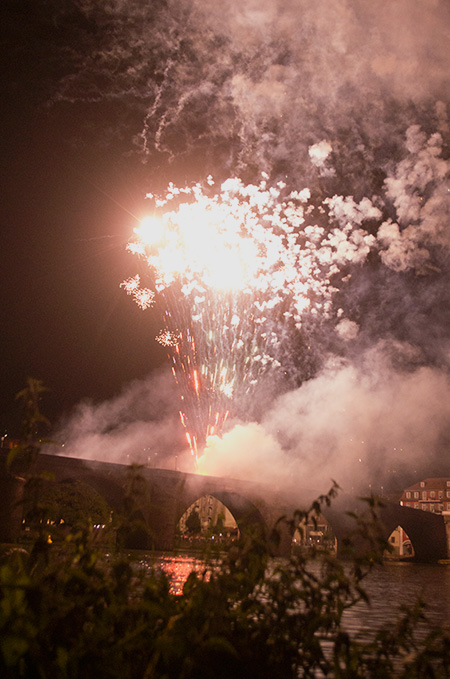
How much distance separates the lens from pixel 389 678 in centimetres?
385

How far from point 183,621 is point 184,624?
0.11 feet

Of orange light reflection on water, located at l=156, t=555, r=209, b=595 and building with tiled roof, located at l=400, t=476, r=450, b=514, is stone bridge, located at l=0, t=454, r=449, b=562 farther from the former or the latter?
building with tiled roof, located at l=400, t=476, r=450, b=514

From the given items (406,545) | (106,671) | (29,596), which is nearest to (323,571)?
(106,671)

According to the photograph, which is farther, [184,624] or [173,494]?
[173,494]

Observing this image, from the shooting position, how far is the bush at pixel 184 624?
283 centimetres

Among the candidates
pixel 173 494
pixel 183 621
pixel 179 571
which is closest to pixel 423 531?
pixel 173 494

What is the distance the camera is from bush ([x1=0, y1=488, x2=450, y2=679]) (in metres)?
2.83

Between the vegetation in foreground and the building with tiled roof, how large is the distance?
12219cm

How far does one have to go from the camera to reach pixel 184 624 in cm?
329

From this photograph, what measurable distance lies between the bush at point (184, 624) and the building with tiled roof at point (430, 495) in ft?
401

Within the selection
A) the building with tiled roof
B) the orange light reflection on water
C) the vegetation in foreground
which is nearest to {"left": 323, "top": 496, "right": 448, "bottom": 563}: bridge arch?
the building with tiled roof

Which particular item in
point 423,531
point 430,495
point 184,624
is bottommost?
point 184,624

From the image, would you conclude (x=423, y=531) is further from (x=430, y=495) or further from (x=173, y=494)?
(x=173, y=494)

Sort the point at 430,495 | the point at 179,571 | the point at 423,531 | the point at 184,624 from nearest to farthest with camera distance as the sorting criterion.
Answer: the point at 184,624 → the point at 179,571 → the point at 423,531 → the point at 430,495
